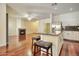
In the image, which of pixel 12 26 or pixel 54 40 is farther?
pixel 54 40

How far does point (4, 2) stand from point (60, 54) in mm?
1486

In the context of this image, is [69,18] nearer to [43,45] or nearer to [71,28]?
[71,28]

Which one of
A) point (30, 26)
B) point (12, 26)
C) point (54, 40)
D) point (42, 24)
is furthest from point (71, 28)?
point (12, 26)

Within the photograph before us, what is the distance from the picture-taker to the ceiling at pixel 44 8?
1.70 m

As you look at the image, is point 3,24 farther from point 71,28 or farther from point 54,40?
point 71,28

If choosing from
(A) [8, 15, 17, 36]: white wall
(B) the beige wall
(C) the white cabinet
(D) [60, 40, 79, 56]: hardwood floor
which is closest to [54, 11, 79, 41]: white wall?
(C) the white cabinet

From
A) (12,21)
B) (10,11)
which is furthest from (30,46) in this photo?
(10,11)

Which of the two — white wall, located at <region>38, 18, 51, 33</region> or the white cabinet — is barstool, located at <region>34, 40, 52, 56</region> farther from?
the white cabinet

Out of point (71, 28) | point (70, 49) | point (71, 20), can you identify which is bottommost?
point (70, 49)

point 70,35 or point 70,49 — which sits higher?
point 70,35

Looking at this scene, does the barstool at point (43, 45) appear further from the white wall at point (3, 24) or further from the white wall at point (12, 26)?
the white wall at point (3, 24)

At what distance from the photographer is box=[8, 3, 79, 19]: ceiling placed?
66.8 inches

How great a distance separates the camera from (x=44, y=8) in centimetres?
174

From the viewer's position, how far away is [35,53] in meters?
1.77
